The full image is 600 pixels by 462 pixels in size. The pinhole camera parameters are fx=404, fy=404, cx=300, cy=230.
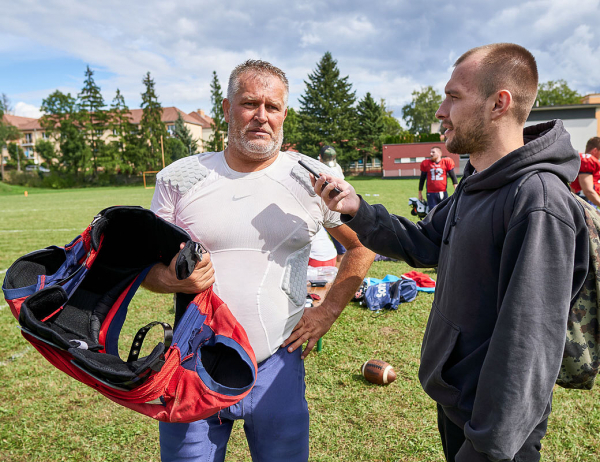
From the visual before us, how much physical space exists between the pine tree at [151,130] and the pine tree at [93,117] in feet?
18.7

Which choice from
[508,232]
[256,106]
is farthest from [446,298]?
[256,106]

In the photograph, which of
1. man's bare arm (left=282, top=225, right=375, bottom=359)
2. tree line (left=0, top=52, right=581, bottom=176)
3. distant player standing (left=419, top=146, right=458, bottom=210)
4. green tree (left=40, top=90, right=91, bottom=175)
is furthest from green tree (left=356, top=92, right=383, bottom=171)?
man's bare arm (left=282, top=225, right=375, bottom=359)

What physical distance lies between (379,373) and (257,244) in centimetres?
270

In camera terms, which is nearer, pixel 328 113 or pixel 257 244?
pixel 257 244

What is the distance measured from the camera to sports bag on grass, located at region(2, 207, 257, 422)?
1.46 metres

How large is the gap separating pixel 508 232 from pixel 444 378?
0.68 meters

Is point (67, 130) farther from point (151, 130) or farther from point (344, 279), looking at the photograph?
point (344, 279)

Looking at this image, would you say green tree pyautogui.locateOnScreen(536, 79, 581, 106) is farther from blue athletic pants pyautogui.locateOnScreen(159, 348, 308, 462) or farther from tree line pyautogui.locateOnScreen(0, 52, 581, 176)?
blue athletic pants pyautogui.locateOnScreen(159, 348, 308, 462)

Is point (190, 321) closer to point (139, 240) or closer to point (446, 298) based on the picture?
point (139, 240)

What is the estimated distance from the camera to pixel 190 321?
5.72 ft

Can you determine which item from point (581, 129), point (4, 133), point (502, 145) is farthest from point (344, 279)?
point (4, 133)

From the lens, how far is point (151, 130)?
210 ft

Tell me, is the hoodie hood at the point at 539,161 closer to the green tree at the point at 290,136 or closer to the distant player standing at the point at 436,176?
the distant player standing at the point at 436,176

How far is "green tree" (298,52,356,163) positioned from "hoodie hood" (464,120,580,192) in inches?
2209
